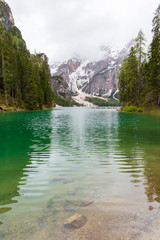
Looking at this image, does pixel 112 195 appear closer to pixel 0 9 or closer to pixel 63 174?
pixel 63 174

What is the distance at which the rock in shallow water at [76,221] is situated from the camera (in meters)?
3.00

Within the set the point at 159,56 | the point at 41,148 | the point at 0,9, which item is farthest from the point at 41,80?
the point at 0,9

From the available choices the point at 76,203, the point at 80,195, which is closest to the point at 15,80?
the point at 80,195

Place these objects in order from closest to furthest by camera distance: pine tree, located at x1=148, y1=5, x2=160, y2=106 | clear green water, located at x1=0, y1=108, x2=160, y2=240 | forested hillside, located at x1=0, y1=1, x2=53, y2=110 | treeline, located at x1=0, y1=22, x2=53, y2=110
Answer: clear green water, located at x1=0, y1=108, x2=160, y2=240 → pine tree, located at x1=148, y1=5, x2=160, y2=106 → forested hillside, located at x1=0, y1=1, x2=53, y2=110 → treeline, located at x1=0, y1=22, x2=53, y2=110

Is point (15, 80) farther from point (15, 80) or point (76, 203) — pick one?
point (76, 203)

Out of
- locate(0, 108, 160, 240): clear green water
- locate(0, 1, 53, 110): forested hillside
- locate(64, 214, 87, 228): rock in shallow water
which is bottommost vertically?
locate(0, 108, 160, 240): clear green water

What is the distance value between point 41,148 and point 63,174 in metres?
4.50


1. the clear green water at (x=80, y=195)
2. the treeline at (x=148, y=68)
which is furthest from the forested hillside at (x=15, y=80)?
the clear green water at (x=80, y=195)

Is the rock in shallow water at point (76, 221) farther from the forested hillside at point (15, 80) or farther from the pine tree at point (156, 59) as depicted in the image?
the forested hillside at point (15, 80)

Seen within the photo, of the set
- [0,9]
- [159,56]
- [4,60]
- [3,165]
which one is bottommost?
[3,165]

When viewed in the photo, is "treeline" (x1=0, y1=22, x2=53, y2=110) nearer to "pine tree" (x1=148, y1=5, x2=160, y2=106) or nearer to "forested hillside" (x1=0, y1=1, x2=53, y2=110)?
"forested hillside" (x1=0, y1=1, x2=53, y2=110)

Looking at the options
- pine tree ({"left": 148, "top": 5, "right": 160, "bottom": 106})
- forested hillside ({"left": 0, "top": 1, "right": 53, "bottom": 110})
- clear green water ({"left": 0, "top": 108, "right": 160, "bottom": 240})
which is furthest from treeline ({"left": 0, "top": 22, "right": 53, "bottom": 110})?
clear green water ({"left": 0, "top": 108, "right": 160, "bottom": 240})

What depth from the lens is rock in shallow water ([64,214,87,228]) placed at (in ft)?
9.84

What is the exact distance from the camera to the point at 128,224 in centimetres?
302
